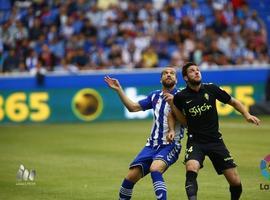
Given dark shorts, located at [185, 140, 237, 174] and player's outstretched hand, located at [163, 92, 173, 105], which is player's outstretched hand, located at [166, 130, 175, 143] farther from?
player's outstretched hand, located at [163, 92, 173, 105]

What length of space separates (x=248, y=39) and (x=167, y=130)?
18.8m

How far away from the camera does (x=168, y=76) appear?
9578 millimetres

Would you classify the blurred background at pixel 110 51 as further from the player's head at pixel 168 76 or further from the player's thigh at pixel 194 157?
the player's thigh at pixel 194 157

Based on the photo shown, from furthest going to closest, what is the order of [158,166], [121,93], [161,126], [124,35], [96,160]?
[124,35]
[96,160]
[121,93]
[161,126]
[158,166]

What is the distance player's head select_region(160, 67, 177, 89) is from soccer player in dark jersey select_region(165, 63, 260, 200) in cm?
20

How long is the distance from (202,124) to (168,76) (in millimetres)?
784

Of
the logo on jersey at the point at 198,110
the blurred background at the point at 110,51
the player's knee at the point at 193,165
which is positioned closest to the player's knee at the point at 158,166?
the player's knee at the point at 193,165

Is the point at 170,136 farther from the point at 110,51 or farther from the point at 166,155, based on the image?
the point at 110,51

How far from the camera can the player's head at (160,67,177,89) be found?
9.56m

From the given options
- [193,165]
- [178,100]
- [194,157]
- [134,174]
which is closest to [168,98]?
[178,100]

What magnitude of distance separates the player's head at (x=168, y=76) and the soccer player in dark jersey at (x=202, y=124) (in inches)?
7.7

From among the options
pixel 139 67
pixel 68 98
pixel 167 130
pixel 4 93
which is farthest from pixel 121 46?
pixel 167 130

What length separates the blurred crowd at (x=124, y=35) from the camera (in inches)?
959

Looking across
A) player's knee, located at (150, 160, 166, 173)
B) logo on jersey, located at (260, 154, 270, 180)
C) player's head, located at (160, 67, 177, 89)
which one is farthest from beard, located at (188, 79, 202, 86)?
logo on jersey, located at (260, 154, 270, 180)
